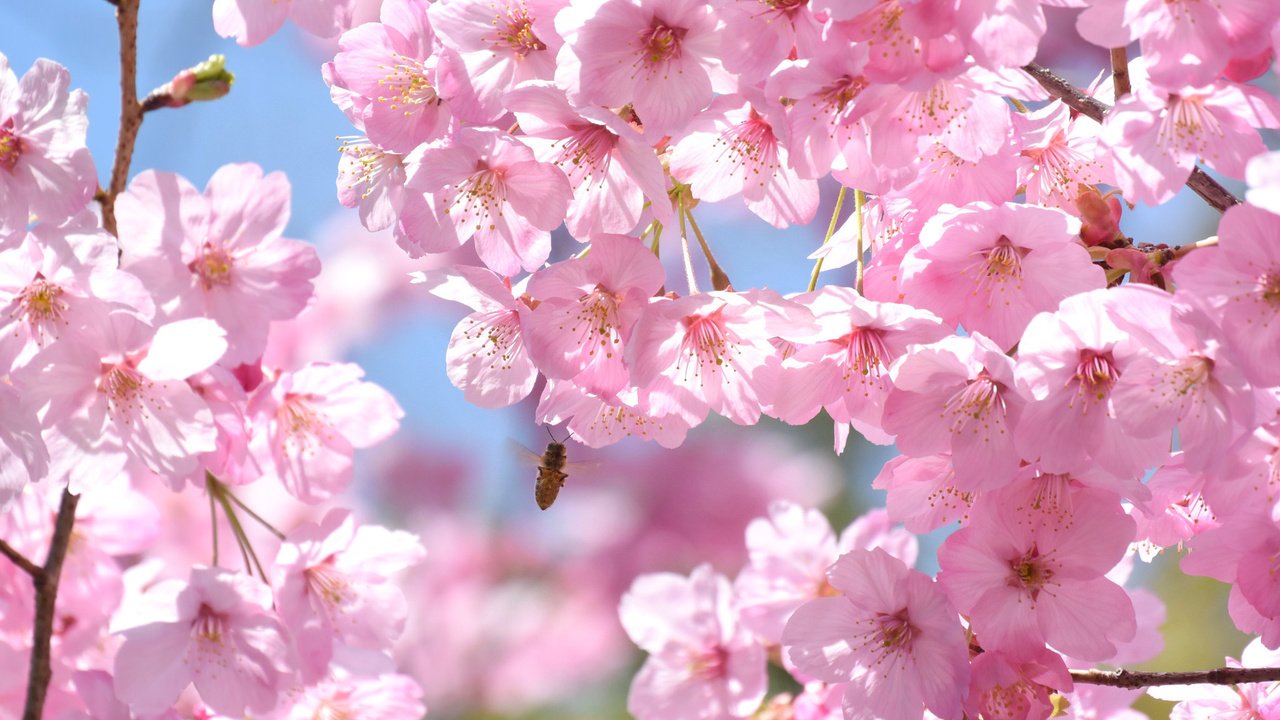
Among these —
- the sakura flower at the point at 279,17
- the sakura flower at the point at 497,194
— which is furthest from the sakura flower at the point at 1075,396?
the sakura flower at the point at 279,17

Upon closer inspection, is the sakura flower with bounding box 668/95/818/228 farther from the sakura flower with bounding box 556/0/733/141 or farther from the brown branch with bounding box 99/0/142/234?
the brown branch with bounding box 99/0/142/234

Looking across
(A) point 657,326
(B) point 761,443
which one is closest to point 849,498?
(B) point 761,443

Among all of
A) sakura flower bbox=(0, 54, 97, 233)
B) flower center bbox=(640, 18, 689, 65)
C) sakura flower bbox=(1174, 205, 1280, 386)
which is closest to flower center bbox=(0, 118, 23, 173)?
sakura flower bbox=(0, 54, 97, 233)

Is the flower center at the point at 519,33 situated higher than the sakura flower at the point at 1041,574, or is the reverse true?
the flower center at the point at 519,33

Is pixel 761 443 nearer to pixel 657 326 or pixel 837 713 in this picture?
pixel 837 713

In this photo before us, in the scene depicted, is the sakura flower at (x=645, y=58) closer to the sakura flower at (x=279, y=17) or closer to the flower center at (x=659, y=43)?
the flower center at (x=659, y=43)
